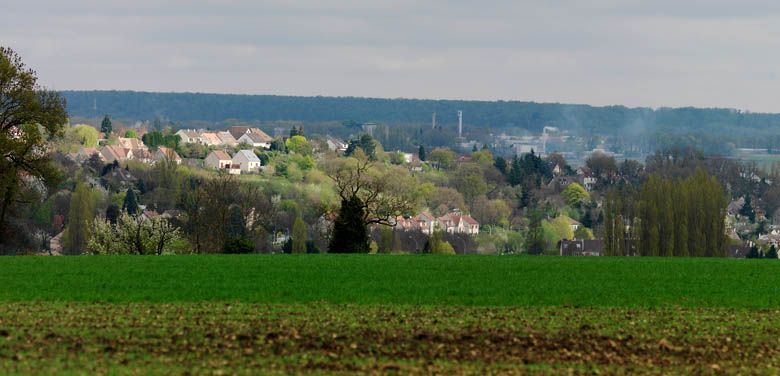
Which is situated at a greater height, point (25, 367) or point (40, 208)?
point (25, 367)

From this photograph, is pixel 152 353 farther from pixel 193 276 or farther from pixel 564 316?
pixel 193 276

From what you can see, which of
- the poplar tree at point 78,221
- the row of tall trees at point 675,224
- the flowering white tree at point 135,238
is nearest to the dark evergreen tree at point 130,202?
the poplar tree at point 78,221

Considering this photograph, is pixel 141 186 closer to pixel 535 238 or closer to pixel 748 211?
pixel 535 238

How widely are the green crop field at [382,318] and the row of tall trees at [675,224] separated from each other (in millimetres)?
44656

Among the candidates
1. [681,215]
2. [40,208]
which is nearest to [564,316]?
[681,215]

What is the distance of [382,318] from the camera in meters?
27.1

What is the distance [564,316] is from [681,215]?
62263mm

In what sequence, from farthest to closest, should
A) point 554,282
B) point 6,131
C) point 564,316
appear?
1. point 6,131
2. point 554,282
3. point 564,316

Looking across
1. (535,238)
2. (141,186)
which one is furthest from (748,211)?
(141,186)

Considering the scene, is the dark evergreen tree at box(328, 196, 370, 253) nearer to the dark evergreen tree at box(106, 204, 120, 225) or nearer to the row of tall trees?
Result: the row of tall trees

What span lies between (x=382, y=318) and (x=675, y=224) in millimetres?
64258

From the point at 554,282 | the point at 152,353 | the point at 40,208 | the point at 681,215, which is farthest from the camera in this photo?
the point at 40,208

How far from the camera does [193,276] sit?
1496 inches

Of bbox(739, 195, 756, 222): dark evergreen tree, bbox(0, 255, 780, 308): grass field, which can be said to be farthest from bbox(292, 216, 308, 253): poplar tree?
bbox(739, 195, 756, 222): dark evergreen tree
